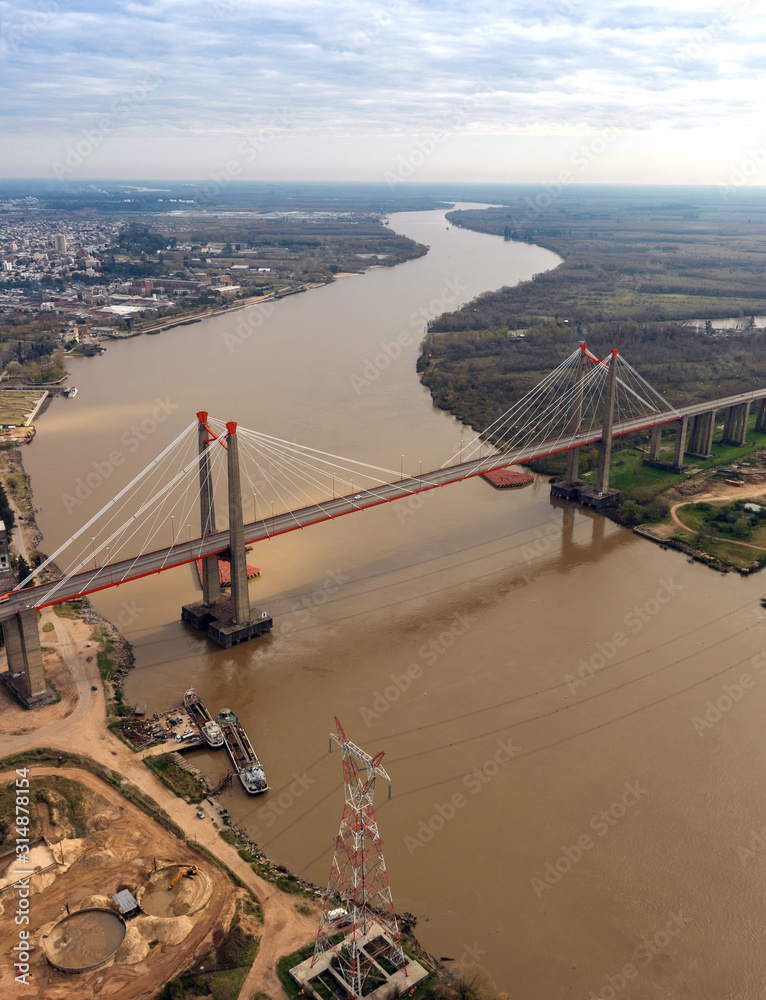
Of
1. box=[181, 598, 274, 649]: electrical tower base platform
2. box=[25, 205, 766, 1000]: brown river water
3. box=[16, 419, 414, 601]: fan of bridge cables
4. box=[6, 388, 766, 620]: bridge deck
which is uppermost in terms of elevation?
box=[6, 388, 766, 620]: bridge deck

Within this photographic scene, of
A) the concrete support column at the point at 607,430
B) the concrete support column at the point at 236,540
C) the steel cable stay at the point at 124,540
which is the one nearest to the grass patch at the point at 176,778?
the steel cable stay at the point at 124,540

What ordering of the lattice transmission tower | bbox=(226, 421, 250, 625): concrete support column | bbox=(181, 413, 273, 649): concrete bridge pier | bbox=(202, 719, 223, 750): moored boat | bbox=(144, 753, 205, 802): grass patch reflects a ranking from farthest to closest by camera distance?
bbox=(181, 413, 273, 649): concrete bridge pier → bbox=(226, 421, 250, 625): concrete support column → bbox=(202, 719, 223, 750): moored boat → bbox=(144, 753, 205, 802): grass patch → the lattice transmission tower

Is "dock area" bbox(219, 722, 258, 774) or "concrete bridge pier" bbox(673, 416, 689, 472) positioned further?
"concrete bridge pier" bbox(673, 416, 689, 472)

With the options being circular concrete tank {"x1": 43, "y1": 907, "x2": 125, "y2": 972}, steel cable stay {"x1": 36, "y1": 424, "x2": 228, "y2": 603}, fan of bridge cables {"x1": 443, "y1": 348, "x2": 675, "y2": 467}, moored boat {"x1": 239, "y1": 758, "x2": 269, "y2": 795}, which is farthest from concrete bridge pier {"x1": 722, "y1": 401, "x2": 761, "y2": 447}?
circular concrete tank {"x1": 43, "y1": 907, "x2": 125, "y2": 972}

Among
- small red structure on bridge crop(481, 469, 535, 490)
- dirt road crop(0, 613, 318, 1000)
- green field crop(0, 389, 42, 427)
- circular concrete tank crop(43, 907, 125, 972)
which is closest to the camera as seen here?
circular concrete tank crop(43, 907, 125, 972)

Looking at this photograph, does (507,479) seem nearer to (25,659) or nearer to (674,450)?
(674,450)

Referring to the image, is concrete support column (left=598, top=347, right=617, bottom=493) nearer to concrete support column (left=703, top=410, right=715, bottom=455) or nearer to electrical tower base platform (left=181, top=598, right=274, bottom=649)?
concrete support column (left=703, top=410, right=715, bottom=455)

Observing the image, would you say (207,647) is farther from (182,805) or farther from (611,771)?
(611,771)
